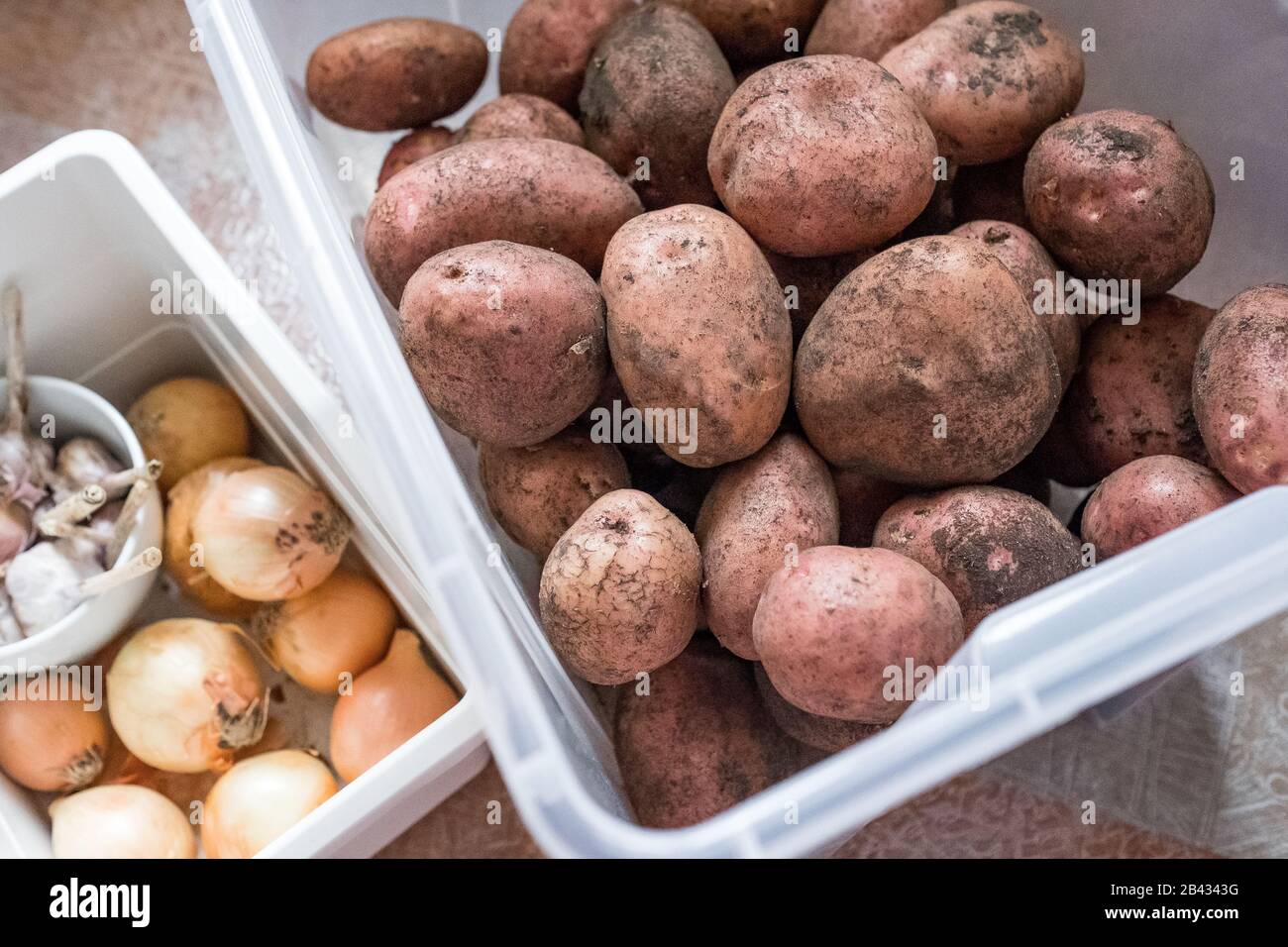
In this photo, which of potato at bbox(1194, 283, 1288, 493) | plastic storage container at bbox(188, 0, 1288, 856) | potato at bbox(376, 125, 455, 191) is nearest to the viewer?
plastic storage container at bbox(188, 0, 1288, 856)

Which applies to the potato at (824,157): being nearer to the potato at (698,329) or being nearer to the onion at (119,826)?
the potato at (698,329)

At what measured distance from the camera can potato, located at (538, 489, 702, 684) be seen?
1.92ft

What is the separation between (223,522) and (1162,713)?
72 cm

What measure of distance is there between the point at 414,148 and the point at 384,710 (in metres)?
0.42

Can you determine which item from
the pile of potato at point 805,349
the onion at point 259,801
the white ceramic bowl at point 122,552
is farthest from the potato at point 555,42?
the onion at point 259,801

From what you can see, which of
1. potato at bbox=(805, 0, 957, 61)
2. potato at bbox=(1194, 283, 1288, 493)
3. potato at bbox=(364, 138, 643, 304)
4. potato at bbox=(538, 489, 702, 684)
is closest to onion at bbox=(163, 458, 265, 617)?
potato at bbox=(364, 138, 643, 304)

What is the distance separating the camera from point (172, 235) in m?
0.75

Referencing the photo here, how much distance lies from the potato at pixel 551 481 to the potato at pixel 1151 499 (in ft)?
0.97

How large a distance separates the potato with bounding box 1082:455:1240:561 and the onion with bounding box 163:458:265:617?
615 mm

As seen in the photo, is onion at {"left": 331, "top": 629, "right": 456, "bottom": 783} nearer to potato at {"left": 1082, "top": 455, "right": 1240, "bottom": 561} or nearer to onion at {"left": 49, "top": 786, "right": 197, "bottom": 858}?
onion at {"left": 49, "top": 786, "right": 197, "bottom": 858}

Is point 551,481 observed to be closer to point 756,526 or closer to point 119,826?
point 756,526
